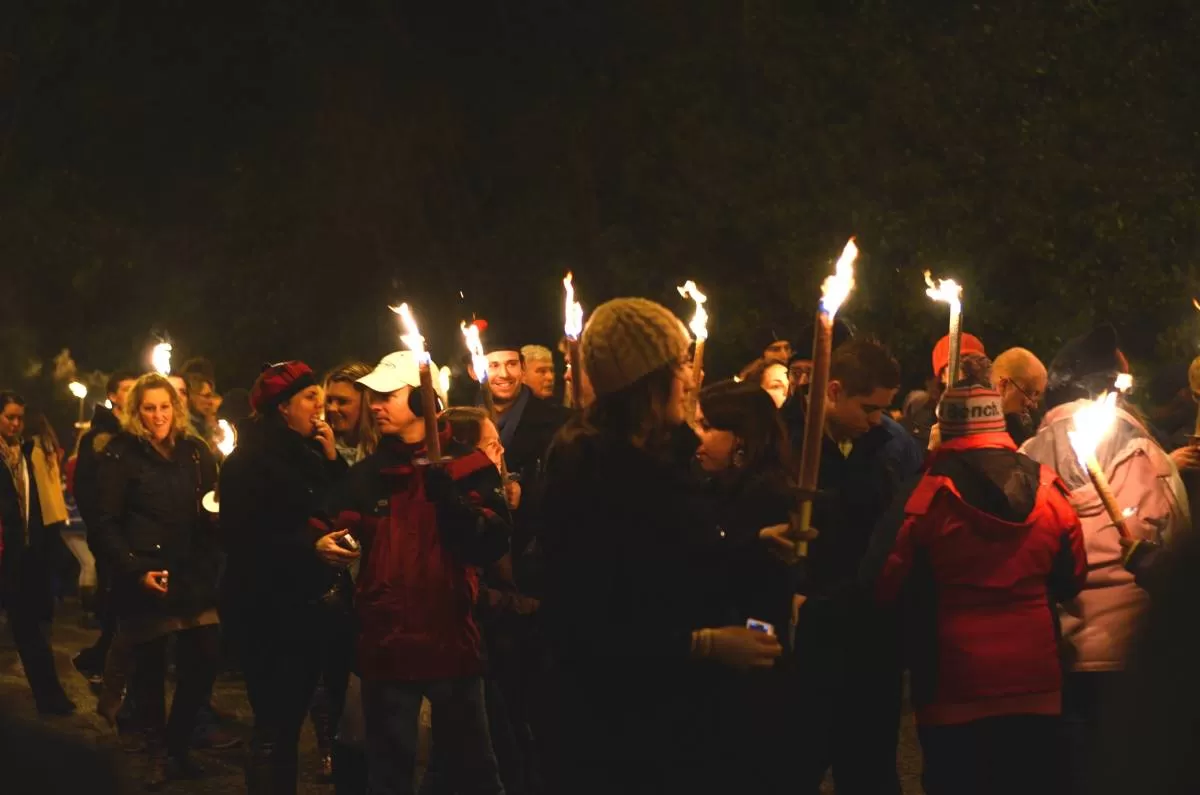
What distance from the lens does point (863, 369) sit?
22.3 ft

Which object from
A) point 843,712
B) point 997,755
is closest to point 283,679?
point 843,712

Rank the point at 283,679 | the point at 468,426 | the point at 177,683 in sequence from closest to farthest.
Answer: the point at 468,426
the point at 283,679
the point at 177,683

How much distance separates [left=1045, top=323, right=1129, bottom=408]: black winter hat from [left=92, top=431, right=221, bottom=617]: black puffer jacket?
484 centimetres

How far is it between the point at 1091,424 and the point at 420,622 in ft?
8.35

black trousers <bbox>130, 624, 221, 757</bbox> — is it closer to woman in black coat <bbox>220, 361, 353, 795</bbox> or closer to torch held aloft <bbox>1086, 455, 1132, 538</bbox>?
woman in black coat <bbox>220, 361, 353, 795</bbox>

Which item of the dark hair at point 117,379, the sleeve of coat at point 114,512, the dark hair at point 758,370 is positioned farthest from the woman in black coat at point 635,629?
the dark hair at point 117,379

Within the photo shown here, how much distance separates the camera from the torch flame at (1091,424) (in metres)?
6.11

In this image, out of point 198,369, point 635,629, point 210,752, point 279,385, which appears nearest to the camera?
point 635,629

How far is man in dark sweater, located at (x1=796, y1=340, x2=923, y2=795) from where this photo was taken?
6203 mm

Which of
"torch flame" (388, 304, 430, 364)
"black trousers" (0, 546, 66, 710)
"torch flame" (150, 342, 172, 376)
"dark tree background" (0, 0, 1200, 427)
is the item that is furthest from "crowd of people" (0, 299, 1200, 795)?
"dark tree background" (0, 0, 1200, 427)

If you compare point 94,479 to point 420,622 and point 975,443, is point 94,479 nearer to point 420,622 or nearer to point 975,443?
point 420,622

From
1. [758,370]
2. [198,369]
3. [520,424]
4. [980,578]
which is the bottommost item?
[980,578]

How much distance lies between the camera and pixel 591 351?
14.9 feet

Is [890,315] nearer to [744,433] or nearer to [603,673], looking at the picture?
[744,433]
